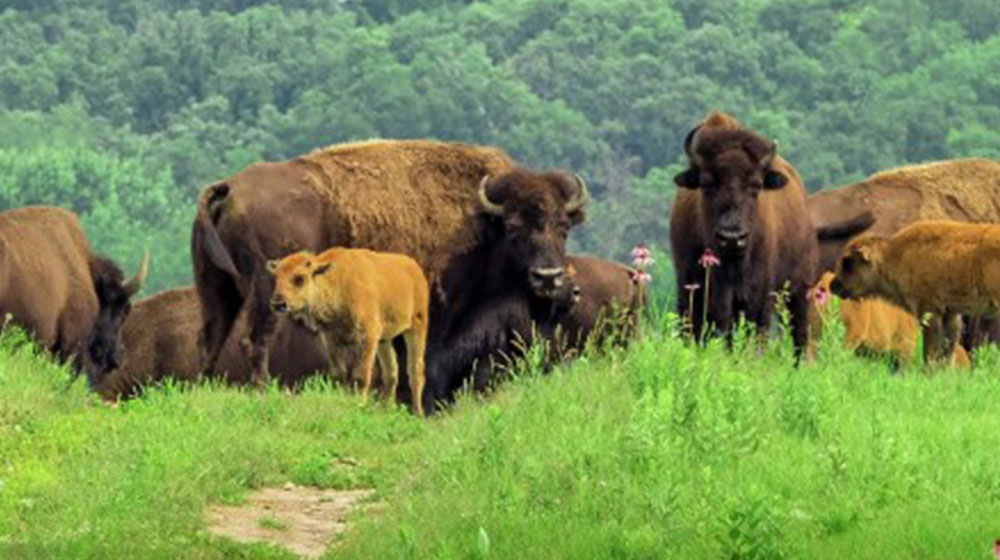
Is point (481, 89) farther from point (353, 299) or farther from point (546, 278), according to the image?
point (353, 299)

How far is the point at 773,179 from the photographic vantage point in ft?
56.9

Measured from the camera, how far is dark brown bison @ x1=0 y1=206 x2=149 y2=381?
Result: 18.9 meters

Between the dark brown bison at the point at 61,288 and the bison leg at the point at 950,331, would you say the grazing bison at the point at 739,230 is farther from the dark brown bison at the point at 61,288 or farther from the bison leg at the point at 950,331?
the dark brown bison at the point at 61,288

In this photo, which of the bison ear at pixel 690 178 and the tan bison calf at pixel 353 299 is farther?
the bison ear at pixel 690 178

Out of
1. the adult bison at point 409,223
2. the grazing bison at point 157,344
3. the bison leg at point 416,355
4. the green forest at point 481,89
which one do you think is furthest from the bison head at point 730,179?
the green forest at point 481,89

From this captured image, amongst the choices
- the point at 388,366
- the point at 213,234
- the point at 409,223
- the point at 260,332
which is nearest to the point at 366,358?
the point at 388,366

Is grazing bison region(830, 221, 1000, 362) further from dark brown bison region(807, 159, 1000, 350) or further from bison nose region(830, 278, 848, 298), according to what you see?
dark brown bison region(807, 159, 1000, 350)

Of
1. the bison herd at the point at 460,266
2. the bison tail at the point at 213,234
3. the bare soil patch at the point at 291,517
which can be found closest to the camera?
the bare soil patch at the point at 291,517

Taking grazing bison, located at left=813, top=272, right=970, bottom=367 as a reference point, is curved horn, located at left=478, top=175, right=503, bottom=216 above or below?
above

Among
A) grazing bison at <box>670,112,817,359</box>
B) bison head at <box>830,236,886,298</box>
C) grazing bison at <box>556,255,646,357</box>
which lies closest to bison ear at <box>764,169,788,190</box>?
grazing bison at <box>670,112,817,359</box>

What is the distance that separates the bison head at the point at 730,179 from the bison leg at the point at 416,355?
1786mm

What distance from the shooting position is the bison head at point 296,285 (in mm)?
15406

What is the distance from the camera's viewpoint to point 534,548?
9703mm

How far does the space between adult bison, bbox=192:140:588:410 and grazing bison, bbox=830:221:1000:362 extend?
8.36ft
